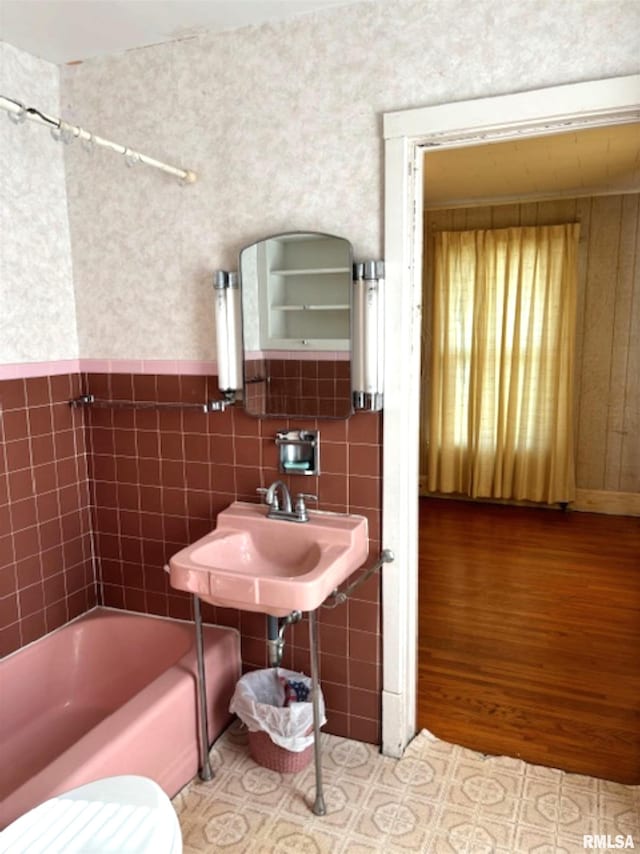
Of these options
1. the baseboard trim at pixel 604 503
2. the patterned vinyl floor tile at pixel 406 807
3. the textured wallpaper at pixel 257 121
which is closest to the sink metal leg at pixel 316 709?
the patterned vinyl floor tile at pixel 406 807

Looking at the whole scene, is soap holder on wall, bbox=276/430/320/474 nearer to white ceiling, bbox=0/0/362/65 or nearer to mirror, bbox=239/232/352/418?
mirror, bbox=239/232/352/418

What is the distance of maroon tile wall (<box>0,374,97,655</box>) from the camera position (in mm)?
2234

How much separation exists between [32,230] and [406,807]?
7.79 feet

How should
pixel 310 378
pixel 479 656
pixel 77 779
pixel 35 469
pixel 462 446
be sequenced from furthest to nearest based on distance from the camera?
pixel 462 446 < pixel 479 656 < pixel 35 469 < pixel 310 378 < pixel 77 779

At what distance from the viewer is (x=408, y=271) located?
1.96 metres

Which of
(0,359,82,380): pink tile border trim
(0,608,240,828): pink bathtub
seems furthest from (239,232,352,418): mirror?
(0,608,240,828): pink bathtub

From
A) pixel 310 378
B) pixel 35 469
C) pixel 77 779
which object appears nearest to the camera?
pixel 77 779

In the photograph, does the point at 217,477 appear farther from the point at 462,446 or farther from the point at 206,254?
the point at 462,446

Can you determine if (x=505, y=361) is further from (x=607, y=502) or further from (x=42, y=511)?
(x=42, y=511)

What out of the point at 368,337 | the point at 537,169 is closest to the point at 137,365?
the point at 368,337

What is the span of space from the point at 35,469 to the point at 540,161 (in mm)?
3252

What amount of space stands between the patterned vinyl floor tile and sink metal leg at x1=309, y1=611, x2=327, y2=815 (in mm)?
36

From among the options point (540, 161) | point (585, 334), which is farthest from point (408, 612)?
point (585, 334)

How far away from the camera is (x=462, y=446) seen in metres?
5.00
